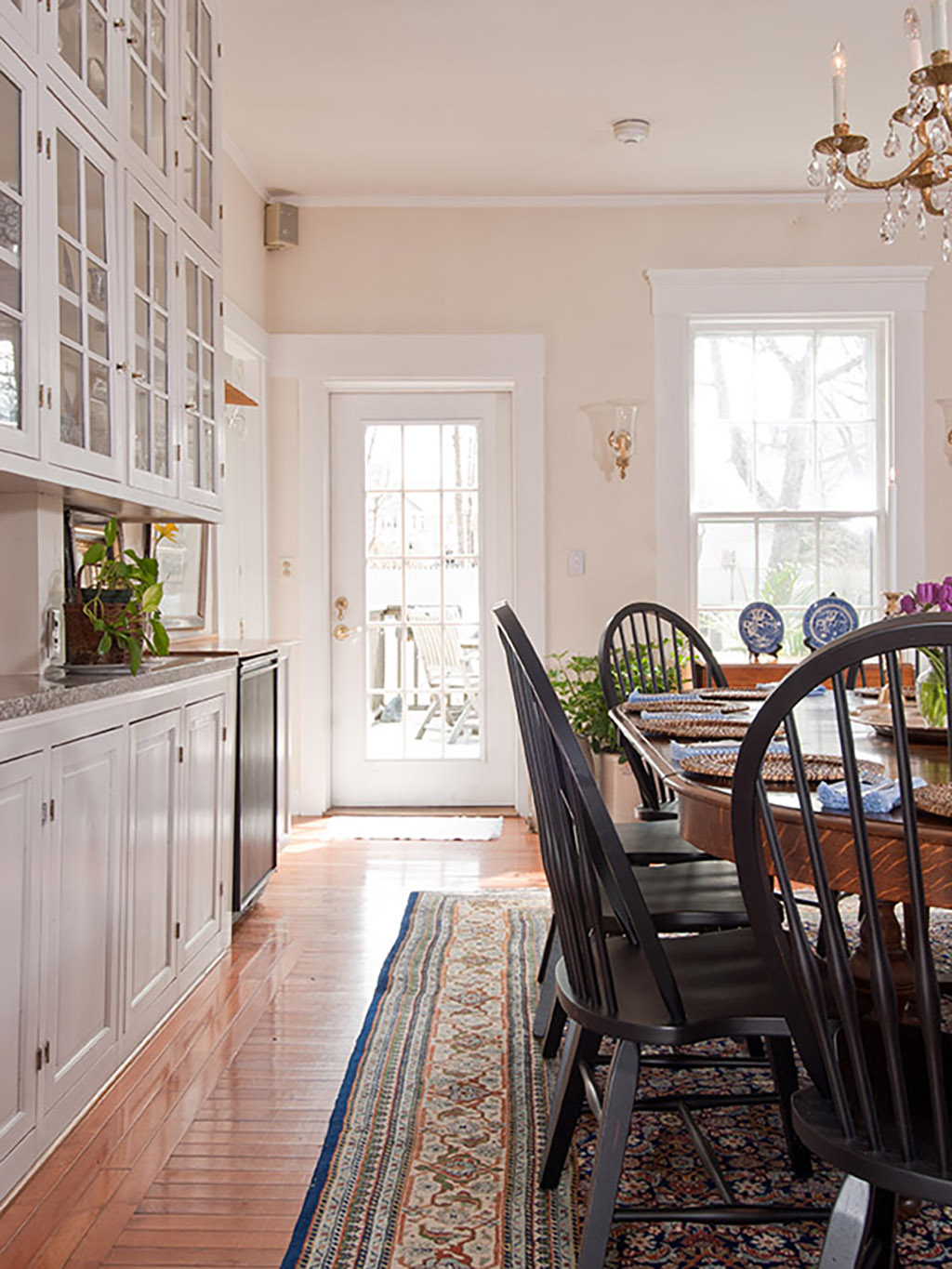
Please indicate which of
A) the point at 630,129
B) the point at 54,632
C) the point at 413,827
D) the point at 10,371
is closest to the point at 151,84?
the point at 10,371

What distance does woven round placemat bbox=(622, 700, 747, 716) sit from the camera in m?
2.67

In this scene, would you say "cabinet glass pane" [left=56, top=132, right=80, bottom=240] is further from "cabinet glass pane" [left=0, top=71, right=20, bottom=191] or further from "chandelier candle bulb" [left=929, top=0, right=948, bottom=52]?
"chandelier candle bulb" [left=929, top=0, right=948, bottom=52]

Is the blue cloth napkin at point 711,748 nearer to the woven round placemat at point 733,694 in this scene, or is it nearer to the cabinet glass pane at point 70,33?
the woven round placemat at point 733,694

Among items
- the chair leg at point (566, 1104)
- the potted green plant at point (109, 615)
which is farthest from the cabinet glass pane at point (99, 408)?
the chair leg at point (566, 1104)

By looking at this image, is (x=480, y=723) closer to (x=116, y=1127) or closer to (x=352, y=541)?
(x=352, y=541)

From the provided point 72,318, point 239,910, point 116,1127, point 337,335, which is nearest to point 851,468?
point 337,335

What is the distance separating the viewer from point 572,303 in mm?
5453

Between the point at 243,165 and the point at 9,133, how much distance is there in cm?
309

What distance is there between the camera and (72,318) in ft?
7.87

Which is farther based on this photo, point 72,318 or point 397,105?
point 397,105

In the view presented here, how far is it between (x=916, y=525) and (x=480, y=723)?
2.21m

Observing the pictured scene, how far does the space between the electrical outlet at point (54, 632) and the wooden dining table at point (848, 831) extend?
4.55ft

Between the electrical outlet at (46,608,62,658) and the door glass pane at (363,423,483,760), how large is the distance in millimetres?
2872

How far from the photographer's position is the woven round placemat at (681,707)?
2.67 meters
